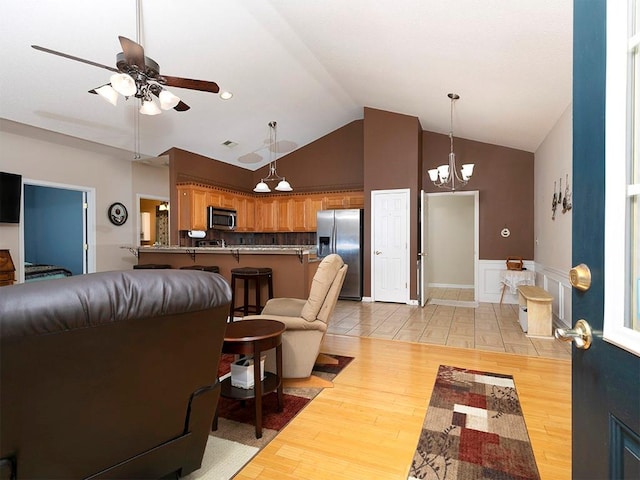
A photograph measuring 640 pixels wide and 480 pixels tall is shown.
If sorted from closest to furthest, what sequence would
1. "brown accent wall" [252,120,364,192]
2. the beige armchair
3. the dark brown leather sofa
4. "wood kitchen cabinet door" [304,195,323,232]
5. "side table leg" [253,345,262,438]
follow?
the dark brown leather sofa, "side table leg" [253,345,262,438], the beige armchair, "brown accent wall" [252,120,364,192], "wood kitchen cabinet door" [304,195,323,232]

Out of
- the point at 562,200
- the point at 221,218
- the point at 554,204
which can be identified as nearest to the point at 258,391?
the point at 562,200

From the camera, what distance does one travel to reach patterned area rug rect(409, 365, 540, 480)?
1733 mm

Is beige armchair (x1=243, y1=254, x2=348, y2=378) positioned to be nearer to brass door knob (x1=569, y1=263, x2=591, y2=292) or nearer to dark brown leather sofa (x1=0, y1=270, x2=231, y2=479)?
dark brown leather sofa (x1=0, y1=270, x2=231, y2=479)

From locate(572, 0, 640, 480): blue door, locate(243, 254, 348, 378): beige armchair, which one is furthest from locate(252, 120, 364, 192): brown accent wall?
locate(572, 0, 640, 480): blue door

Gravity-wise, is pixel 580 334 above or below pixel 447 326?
above

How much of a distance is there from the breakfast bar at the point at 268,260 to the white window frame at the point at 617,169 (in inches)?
154

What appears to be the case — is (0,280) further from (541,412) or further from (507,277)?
(507,277)

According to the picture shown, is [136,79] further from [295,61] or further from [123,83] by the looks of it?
[295,61]

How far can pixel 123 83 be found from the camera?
8.52ft

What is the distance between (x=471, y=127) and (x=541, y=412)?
15.0 feet

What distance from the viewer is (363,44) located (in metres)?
3.79

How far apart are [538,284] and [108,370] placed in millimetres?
6337

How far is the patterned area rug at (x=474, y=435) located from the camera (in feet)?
5.69

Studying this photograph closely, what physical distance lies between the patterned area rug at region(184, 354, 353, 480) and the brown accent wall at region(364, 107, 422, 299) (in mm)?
3679
